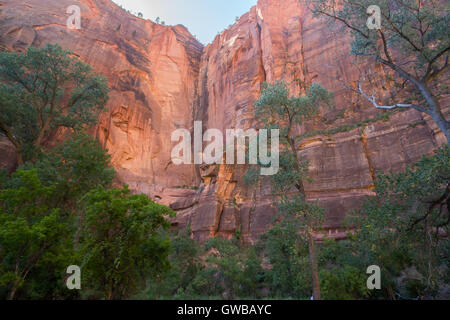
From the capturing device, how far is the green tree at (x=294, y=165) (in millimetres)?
11953

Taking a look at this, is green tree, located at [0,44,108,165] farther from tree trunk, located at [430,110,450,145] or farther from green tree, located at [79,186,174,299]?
tree trunk, located at [430,110,450,145]

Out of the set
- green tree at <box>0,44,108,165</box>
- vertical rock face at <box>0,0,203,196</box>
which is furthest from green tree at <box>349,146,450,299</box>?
vertical rock face at <box>0,0,203,196</box>

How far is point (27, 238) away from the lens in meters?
10.1

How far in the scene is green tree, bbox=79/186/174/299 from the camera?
10.2 meters

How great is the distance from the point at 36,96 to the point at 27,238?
1966 centimetres

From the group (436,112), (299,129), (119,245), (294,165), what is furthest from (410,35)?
(119,245)

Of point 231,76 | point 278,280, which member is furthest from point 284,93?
point 231,76

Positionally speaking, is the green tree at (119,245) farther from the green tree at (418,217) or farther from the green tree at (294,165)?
the green tree at (418,217)

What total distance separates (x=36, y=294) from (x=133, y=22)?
46.5 m

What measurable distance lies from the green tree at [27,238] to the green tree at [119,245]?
162 cm

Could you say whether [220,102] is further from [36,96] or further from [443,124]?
[443,124]

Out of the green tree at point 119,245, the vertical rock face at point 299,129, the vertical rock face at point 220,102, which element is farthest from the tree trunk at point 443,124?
the green tree at point 119,245

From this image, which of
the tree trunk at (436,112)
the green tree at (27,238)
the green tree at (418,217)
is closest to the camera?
the green tree at (418,217)

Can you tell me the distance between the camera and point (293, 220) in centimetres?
1221
